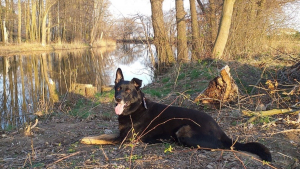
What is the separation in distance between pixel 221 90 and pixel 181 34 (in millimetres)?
7397

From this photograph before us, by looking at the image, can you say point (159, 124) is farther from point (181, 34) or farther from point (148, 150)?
point (181, 34)

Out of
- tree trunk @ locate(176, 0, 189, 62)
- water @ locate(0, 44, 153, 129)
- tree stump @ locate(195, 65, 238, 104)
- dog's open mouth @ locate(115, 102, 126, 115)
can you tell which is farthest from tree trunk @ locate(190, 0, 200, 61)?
dog's open mouth @ locate(115, 102, 126, 115)

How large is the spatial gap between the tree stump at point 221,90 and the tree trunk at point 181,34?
6.58 meters

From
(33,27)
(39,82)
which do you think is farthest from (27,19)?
(39,82)

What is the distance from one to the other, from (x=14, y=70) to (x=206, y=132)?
18.2 m

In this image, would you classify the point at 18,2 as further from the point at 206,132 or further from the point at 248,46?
the point at 206,132

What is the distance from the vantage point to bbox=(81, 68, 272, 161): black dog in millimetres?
4152

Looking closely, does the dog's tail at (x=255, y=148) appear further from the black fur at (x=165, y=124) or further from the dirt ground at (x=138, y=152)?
the dirt ground at (x=138, y=152)

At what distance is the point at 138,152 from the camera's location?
4180 millimetres

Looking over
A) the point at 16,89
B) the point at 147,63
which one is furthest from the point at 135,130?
the point at 16,89

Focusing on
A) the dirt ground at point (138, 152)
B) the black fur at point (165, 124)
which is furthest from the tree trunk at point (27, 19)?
the black fur at point (165, 124)

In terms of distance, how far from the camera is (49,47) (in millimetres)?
36625

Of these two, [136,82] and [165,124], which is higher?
[136,82]

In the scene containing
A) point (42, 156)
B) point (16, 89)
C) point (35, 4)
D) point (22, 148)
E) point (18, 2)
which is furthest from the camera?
point (35, 4)
